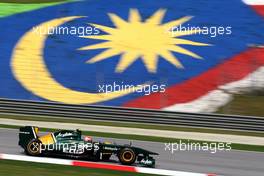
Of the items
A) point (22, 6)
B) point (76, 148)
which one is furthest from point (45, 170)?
point (22, 6)

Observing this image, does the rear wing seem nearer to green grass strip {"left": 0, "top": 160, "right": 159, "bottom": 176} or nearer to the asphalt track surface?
the asphalt track surface

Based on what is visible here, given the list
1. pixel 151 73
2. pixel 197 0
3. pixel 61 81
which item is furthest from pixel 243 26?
pixel 61 81

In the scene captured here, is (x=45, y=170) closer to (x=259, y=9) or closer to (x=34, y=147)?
(x=34, y=147)

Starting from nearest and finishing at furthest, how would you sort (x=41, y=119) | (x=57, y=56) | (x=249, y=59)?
(x=41, y=119)
(x=249, y=59)
(x=57, y=56)

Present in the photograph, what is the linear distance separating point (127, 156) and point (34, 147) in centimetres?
208

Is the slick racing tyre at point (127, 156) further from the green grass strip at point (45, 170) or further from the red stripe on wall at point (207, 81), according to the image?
the red stripe on wall at point (207, 81)

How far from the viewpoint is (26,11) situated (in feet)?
84.1

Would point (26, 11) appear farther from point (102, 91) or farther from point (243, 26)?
point (243, 26)

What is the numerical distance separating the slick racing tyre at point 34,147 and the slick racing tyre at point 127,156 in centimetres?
183

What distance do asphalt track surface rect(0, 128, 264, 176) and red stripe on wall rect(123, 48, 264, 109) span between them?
6955mm

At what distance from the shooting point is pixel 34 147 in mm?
11125

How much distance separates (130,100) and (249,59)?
5.50 metres

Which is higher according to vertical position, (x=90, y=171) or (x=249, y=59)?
(x=249, y=59)

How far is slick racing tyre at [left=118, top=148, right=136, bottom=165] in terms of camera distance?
10.7 metres
